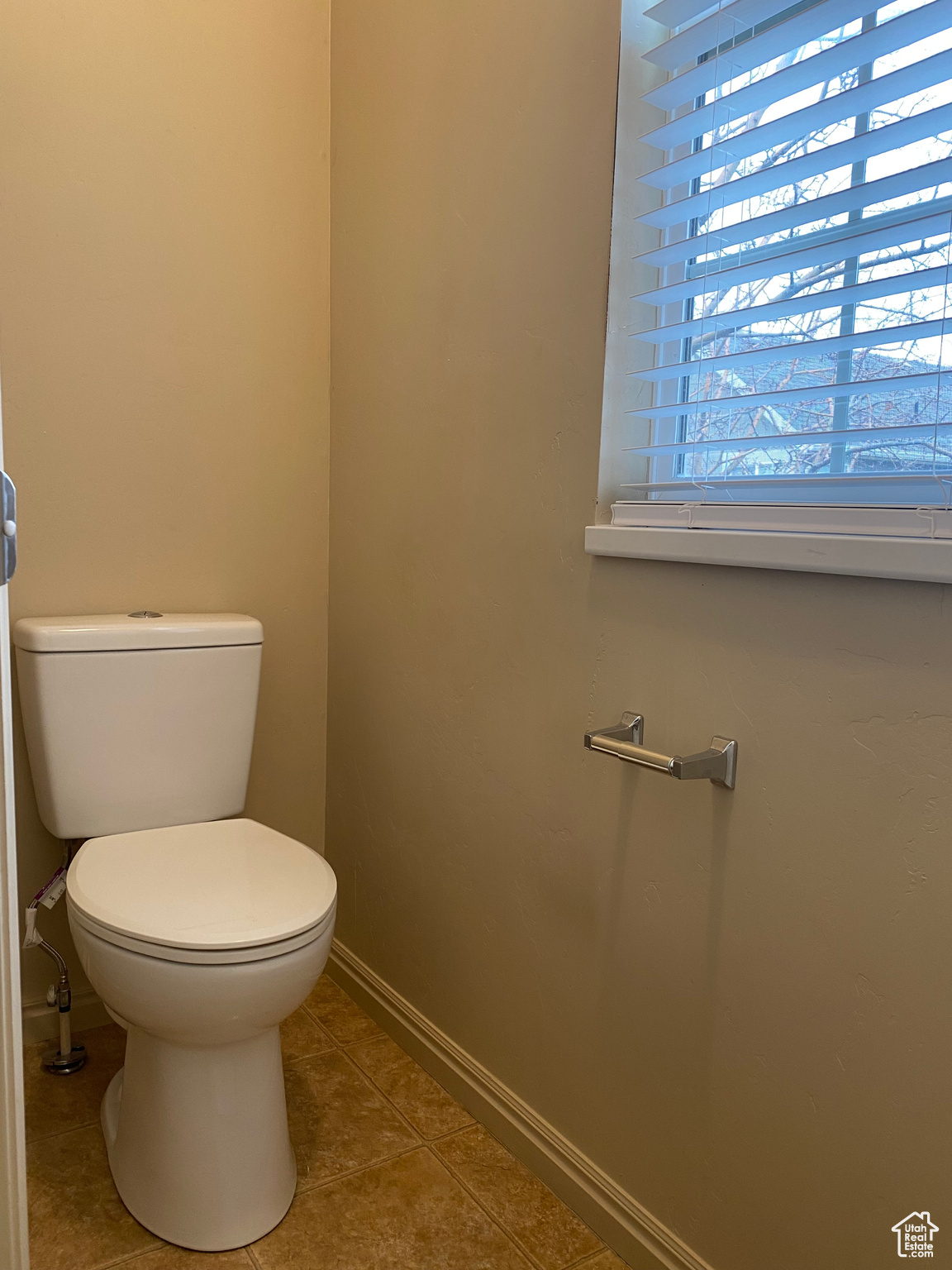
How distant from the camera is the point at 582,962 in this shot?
132cm

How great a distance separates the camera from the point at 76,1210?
1.32 m

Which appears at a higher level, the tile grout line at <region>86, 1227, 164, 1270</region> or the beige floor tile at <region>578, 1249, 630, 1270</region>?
the beige floor tile at <region>578, 1249, 630, 1270</region>

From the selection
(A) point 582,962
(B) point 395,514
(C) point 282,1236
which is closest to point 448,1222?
(C) point 282,1236

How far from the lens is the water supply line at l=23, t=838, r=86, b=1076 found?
154 cm

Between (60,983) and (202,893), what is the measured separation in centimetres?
53

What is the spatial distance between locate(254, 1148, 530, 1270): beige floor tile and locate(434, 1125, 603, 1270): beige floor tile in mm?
26

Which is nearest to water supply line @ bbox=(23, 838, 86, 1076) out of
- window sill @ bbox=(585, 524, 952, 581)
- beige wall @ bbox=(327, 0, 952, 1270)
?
beige wall @ bbox=(327, 0, 952, 1270)

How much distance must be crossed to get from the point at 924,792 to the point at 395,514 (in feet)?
3.54

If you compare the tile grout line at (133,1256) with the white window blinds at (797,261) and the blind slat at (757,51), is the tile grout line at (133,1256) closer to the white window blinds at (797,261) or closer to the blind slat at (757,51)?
the white window blinds at (797,261)

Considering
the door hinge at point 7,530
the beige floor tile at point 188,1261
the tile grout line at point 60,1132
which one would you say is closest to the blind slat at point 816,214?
the door hinge at point 7,530

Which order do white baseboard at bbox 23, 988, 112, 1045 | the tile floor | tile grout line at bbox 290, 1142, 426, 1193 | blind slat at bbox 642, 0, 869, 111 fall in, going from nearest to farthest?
blind slat at bbox 642, 0, 869, 111
the tile floor
tile grout line at bbox 290, 1142, 426, 1193
white baseboard at bbox 23, 988, 112, 1045

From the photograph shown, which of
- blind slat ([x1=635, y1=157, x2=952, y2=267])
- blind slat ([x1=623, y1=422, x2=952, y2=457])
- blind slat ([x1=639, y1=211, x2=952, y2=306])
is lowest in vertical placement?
blind slat ([x1=623, y1=422, x2=952, y2=457])

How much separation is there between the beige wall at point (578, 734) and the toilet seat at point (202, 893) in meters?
0.33

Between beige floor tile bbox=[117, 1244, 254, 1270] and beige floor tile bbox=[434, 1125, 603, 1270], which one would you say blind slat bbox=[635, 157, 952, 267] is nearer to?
beige floor tile bbox=[434, 1125, 603, 1270]
